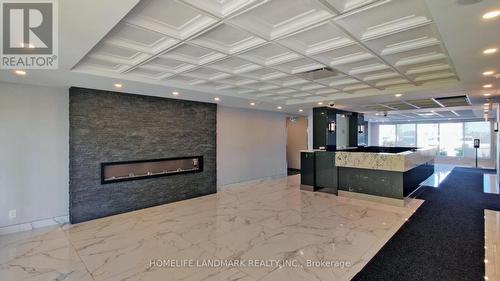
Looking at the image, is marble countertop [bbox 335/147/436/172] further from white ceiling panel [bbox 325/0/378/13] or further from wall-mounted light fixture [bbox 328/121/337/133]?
white ceiling panel [bbox 325/0/378/13]

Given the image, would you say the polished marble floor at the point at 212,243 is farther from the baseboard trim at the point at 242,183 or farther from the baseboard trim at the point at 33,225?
the baseboard trim at the point at 242,183

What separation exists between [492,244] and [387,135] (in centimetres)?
1293

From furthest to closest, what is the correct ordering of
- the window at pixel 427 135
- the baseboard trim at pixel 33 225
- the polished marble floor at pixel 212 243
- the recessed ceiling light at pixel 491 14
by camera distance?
the window at pixel 427 135
the baseboard trim at pixel 33 225
the polished marble floor at pixel 212 243
the recessed ceiling light at pixel 491 14

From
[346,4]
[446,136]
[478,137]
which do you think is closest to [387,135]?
[446,136]

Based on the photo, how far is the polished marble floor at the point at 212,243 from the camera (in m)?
2.89

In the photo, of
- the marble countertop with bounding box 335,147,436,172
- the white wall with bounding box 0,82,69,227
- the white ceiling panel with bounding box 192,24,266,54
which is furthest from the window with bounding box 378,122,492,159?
the white wall with bounding box 0,82,69,227

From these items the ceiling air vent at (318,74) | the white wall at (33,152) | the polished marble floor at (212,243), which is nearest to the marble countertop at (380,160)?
the polished marble floor at (212,243)

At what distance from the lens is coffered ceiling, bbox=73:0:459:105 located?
7.16 ft

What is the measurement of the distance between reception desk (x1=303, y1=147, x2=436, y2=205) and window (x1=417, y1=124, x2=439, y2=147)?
8290 millimetres

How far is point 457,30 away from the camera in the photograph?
89.4 inches

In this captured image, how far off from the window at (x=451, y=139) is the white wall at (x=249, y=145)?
1012 cm

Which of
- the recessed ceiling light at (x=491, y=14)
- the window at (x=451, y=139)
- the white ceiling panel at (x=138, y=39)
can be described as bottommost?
the window at (x=451, y=139)

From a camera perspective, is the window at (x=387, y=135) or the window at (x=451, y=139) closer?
the window at (x=451, y=139)

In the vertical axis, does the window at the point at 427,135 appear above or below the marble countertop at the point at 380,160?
above
